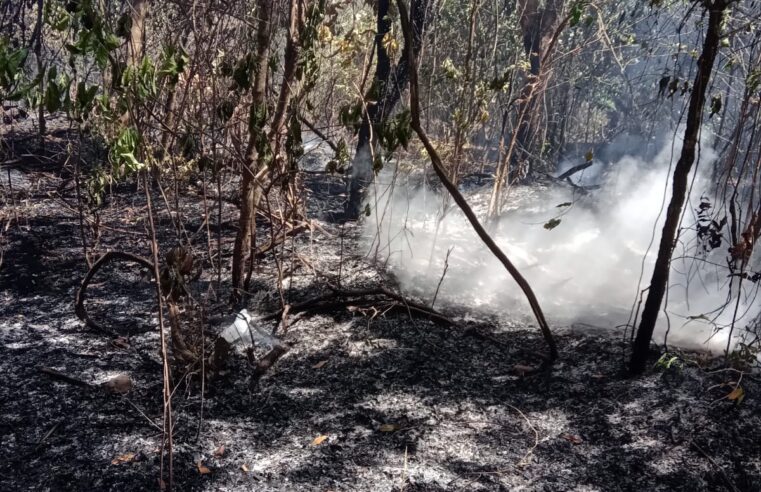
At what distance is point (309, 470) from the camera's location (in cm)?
280

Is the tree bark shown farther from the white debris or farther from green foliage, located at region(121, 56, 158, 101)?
green foliage, located at region(121, 56, 158, 101)

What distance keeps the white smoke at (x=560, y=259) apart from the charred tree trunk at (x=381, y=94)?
0.21 m

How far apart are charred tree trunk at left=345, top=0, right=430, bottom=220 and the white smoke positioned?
21cm

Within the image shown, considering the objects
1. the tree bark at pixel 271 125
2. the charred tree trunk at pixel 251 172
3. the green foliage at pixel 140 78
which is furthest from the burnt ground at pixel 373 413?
the green foliage at pixel 140 78

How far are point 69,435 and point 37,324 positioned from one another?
1.43 metres

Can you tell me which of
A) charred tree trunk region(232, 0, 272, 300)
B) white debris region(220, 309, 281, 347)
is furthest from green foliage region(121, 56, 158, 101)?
white debris region(220, 309, 281, 347)

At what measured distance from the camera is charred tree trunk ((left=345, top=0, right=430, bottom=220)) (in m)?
5.21

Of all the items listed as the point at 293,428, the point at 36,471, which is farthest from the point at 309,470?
the point at 36,471

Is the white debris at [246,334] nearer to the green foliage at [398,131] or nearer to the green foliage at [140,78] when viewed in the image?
the green foliage at [398,131]

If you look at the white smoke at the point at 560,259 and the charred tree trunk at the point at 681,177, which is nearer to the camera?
the charred tree trunk at the point at 681,177

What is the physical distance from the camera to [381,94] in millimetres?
5492

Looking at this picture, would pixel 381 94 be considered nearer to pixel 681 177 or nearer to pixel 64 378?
pixel 681 177

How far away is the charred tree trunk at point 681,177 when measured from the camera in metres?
2.84

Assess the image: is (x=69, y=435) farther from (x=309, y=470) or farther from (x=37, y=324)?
(x=37, y=324)
